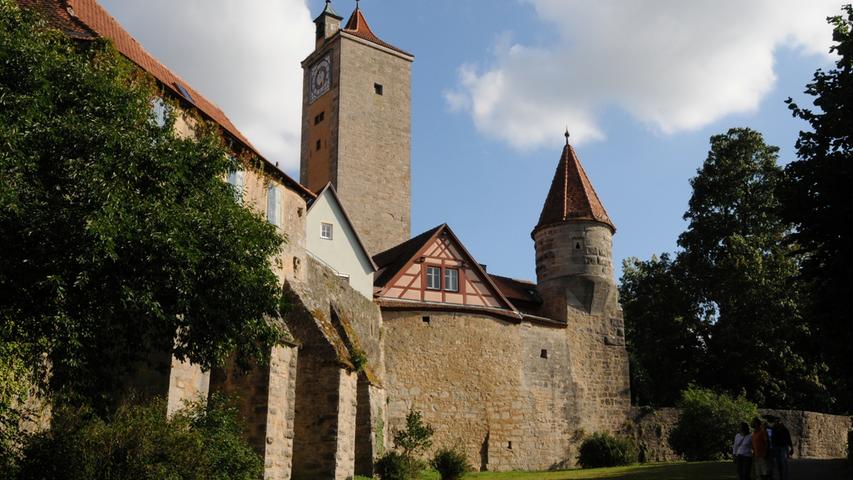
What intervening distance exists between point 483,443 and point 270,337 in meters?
15.3

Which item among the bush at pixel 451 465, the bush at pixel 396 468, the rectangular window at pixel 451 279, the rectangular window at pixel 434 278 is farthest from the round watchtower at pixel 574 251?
the bush at pixel 396 468

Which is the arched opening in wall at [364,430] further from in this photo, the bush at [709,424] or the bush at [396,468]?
the bush at [709,424]

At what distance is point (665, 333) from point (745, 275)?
14.7 feet

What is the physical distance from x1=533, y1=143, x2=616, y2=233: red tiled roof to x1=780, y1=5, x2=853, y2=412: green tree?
16400 mm

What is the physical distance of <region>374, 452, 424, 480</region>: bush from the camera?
2430cm

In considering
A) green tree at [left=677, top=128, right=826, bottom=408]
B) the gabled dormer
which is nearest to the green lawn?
the gabled dormer

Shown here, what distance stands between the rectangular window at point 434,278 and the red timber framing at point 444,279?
0.08 metres

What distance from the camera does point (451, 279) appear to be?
3062 centimetres

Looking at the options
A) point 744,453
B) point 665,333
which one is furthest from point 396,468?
point 665,333

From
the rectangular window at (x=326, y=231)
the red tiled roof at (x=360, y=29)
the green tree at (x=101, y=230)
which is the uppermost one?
the red tiled roof at (x=360, y=29)

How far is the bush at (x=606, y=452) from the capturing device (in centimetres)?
2991

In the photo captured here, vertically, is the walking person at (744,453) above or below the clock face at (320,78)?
below

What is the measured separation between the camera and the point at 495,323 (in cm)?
3056

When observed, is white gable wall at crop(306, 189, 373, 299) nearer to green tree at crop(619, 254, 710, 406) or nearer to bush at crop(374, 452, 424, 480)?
bush at crop(374, 452, 424, 480)
